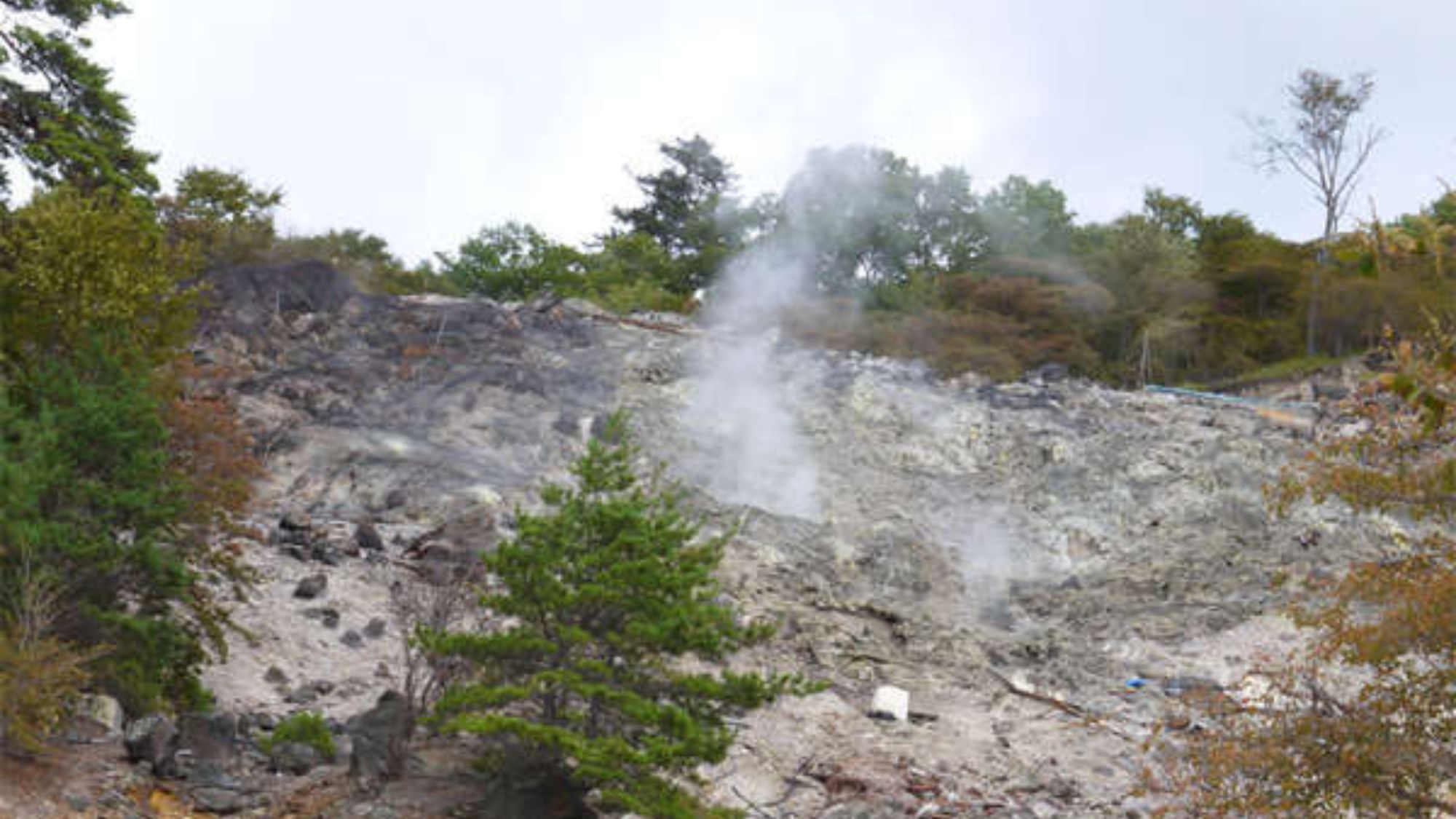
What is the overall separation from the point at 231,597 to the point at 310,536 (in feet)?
6.29

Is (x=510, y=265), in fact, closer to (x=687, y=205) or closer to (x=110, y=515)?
(x=687, y=205)

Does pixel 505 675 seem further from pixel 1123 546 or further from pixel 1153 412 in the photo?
pixel 1153 412

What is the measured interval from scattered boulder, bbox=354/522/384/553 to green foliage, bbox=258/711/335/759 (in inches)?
157

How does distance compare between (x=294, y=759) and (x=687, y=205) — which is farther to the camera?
(x=687, y=205)

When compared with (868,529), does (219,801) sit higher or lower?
lower

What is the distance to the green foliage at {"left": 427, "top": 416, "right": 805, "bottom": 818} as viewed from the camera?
294 inches

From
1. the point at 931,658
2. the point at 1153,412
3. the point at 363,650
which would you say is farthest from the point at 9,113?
the point at 1153,412

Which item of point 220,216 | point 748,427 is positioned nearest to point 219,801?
point 748,427

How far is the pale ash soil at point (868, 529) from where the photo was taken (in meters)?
10.0

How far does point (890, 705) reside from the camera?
10.7 m

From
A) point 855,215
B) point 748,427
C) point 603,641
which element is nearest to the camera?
point 603,641

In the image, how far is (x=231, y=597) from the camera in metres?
10.6

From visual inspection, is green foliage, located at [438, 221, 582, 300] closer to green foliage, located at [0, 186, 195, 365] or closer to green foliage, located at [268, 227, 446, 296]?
green foliage, located at [268, 227, 446, 296]

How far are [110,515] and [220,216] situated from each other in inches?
708
